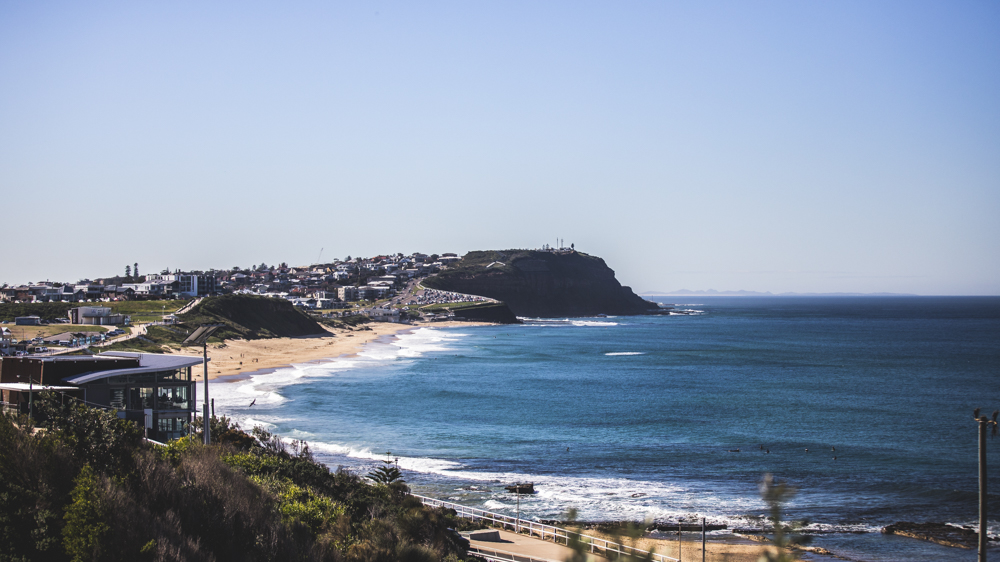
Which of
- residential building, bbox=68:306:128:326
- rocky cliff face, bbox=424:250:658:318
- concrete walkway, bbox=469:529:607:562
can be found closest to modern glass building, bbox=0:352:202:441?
concrete walkway, bbox=469:529:607:562

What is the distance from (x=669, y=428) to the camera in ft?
127

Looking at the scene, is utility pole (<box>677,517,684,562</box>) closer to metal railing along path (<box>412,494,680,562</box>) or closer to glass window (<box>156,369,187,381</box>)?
metal railing along path (<box>412,494,680,562</box>)

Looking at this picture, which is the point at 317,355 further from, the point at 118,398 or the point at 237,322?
the point at 118,398

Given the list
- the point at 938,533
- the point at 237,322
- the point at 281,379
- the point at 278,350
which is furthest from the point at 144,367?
the point at 237,322

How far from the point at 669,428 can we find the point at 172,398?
26075 millimetres

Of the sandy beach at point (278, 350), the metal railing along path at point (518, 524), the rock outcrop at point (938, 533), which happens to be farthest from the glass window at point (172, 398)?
the sandy beach at point (278, 350)

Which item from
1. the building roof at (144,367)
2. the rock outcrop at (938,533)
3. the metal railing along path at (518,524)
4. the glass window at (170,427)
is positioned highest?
the building roof at (144,367)

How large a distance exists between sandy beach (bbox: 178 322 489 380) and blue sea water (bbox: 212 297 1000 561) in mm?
4288

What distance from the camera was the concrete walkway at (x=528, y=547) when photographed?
59.4 feet

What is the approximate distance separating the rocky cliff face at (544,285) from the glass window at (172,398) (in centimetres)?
15184

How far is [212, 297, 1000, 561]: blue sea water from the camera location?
24938 mm

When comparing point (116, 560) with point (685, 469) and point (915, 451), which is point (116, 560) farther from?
point (915, 451)

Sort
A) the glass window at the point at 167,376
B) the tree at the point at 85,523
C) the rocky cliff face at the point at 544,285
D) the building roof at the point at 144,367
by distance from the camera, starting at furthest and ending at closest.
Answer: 1. the rocky cliff face at the point at 544,285
2. the glass window at the point at 167,376
3. the building roof at the point at 144,367
4. the tree at the point at 85,523

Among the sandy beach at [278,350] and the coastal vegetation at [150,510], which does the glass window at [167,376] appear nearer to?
the coastal vegetation at [150,510]
